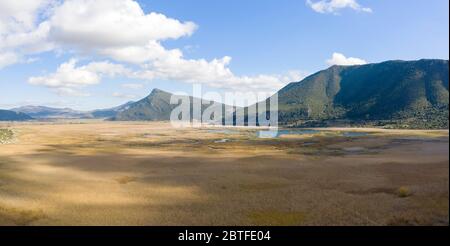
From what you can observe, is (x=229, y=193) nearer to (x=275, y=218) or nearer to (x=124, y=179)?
(x=275, y=218)

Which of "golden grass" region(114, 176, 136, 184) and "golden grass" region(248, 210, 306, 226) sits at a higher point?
"golden grass" region(114, 176, 136, 184)

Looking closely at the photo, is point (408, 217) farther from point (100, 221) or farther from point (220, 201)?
point (100, 221)

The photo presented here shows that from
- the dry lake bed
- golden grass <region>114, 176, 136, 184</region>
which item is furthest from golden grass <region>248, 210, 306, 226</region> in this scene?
golden grass <region>114, 176, 136, 184</region>

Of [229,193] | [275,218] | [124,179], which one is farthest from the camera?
[124,179]

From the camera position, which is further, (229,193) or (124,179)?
(124,179)

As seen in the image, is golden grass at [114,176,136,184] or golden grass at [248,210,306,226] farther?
golden grass at [114,176,136,184]

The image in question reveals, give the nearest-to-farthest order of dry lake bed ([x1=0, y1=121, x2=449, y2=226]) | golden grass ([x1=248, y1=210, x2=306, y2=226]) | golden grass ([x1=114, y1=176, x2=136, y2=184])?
golden grass ([x1=248, y1=210, x2=306, y2=226]), dry lake bed ([x1=0, y1=121, x2=449, y2=226]), golden grass ([x1=114, y1=176, x2=136, y2=184])

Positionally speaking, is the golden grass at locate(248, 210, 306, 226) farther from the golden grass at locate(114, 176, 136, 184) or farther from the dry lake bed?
the golden grass at locate(114, 176, 136, 184)

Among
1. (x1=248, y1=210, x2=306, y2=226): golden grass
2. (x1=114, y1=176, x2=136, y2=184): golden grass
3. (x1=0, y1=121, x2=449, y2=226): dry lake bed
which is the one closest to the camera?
(x1=248, y1=210, x2=306, y2=226): golden grass

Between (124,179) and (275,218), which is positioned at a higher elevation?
(124,179)

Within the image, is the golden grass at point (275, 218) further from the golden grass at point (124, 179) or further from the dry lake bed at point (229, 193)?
the golden grass at point (124, 179)

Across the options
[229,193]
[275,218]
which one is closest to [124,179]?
[229,193]

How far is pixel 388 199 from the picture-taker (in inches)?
1139

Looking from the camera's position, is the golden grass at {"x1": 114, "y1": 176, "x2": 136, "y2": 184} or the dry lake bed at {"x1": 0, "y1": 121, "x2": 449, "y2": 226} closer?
the dry lake bed at {"x1": 0, "y1": 121, "x2": 449, "y2": 226}
